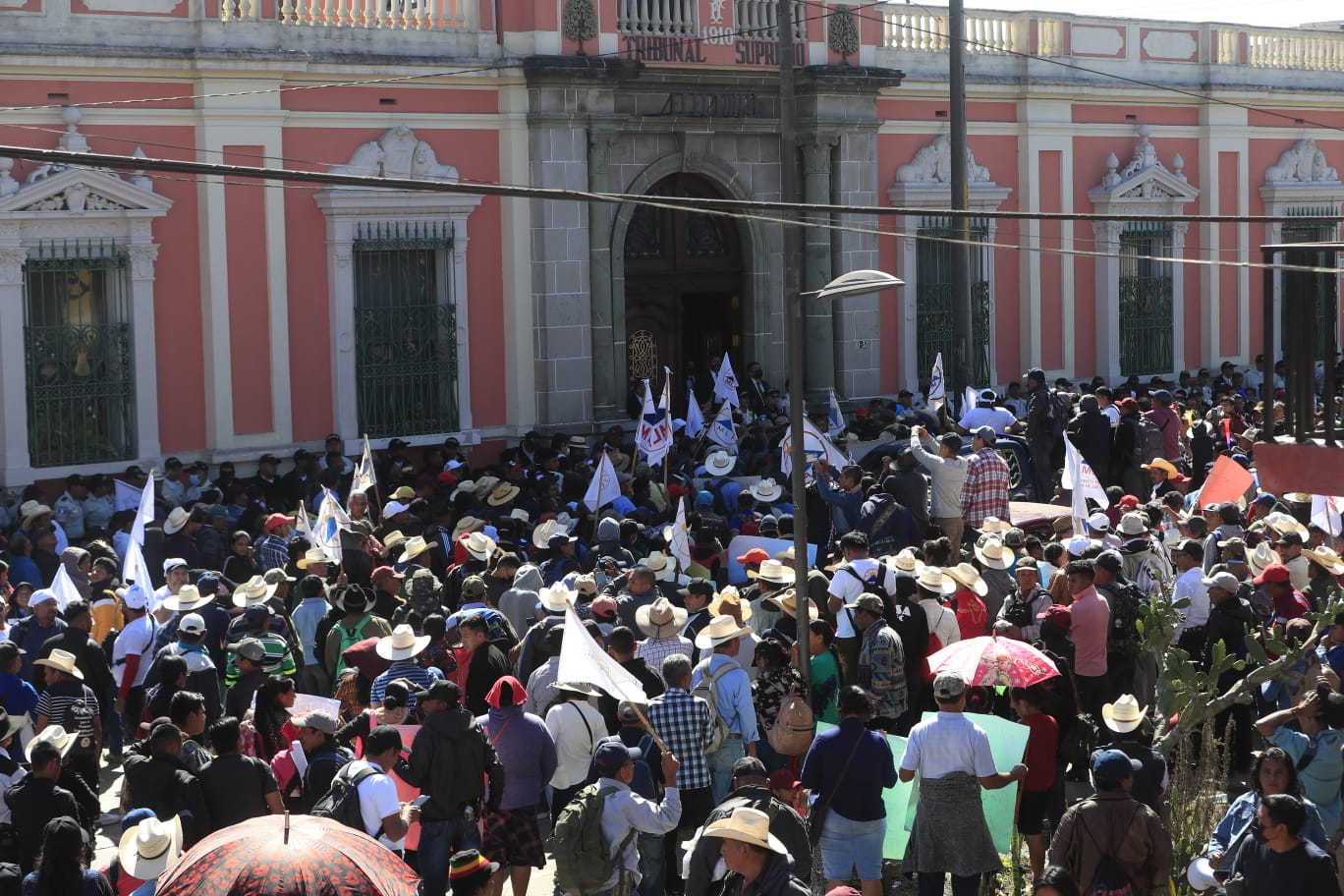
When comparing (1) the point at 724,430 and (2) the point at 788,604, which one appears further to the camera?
(1) the point at 724,430

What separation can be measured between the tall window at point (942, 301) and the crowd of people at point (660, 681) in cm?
774

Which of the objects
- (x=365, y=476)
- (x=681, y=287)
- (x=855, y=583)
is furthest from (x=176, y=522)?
(x=681, y=287)

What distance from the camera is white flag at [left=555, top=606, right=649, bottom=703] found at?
31.9 feet

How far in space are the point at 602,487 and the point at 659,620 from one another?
5262 mm

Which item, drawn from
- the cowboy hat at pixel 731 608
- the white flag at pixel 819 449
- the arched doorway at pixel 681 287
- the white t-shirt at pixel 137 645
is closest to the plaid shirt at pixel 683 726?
the cowboy hat at pixel 731 608

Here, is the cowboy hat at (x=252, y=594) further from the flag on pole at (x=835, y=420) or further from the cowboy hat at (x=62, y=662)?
the flag on pole at (x=835, y=420)

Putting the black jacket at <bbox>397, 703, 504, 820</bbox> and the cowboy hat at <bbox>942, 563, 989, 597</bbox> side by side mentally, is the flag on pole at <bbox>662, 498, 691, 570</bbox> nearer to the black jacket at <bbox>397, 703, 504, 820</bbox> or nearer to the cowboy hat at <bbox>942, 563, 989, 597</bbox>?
the cowboy hat at <bbox>942, 563, 989, 597</bbox>

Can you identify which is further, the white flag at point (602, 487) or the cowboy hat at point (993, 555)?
the white flag at point (602, 487)

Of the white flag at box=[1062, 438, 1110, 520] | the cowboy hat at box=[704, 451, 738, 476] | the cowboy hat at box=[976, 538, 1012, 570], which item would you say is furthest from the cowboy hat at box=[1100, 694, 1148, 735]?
the cowboy hat at box=[704, 451, 738, 476]

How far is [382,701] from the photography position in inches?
409

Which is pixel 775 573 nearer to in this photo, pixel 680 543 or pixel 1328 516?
pixel 680 543

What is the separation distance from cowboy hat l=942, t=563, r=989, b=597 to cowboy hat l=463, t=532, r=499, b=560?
11.8 ft

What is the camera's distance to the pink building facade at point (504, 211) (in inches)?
746

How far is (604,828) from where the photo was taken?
907cm
